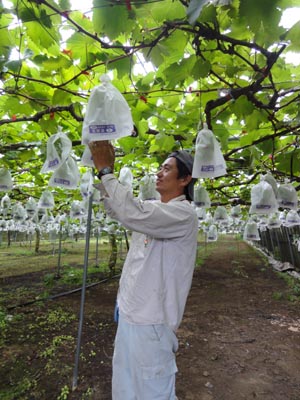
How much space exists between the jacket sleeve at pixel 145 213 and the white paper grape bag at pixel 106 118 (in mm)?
272

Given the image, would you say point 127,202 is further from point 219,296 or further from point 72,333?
point 219,296

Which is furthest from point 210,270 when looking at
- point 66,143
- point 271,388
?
point 66,143

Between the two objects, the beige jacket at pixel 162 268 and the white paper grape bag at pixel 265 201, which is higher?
the white paper grape bag at pixel 265 201

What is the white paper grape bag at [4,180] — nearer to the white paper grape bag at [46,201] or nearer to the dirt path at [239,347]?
the white paper grape bag at [46,201]

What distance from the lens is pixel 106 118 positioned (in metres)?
1.31

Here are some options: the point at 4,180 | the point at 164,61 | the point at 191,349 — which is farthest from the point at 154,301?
the point at 191,349

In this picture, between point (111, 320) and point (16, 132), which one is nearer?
point (16, 132)

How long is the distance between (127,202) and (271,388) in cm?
343

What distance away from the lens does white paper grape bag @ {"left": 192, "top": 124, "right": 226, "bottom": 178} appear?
1862mm

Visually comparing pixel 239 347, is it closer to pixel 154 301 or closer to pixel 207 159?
pixel 154 301

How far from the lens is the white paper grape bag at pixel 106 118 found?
1286 millimetres

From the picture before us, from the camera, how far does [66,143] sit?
1864 millimetres

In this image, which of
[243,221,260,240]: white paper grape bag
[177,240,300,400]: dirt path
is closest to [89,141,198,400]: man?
[177,240,300,400]: dirt path

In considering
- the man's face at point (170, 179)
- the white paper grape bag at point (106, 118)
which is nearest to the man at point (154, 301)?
the man's face at point (170, 179)
